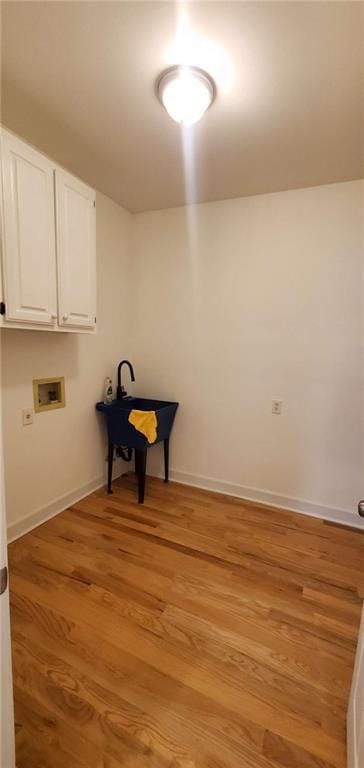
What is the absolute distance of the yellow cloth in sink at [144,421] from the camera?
2272mm

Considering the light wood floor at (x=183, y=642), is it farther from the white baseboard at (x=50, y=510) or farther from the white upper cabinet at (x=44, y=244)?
the white upper cabinet at (x=44, y=244)

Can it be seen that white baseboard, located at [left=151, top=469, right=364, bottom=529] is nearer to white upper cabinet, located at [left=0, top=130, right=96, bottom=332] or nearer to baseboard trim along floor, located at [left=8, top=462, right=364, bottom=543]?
baseboard trim along floor, located at [left=8, top=462, right=364, bottom=543]

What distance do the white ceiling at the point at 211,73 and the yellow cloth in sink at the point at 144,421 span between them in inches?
66.5

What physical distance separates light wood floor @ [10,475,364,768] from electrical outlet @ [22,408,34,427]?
0.76m

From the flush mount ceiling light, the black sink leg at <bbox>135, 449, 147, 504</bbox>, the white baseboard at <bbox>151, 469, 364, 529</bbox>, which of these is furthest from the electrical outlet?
the flush mount ceiling light

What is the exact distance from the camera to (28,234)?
5.14 ft

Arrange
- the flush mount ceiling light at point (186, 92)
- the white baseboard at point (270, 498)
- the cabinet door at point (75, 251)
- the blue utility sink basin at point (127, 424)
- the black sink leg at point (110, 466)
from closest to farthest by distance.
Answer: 1. the flush mount ceiling light at point (186, 92)
2. the cabinet door at point (75, 251)
3. the white baseboard at point (270, 498)
4. the blue utility sink basin at point (127, 424)
5. the black sink leg at point (110, 466)

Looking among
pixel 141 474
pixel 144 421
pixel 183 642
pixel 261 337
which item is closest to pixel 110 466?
pixel 141 474

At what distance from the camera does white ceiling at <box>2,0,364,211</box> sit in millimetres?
1069

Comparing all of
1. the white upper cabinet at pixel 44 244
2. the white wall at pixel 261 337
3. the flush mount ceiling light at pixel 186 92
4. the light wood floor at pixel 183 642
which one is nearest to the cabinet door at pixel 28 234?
the white upper cabinet at pixel 44 244

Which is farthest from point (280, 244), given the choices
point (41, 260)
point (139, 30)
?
point (41, 260)

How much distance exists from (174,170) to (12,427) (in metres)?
1.98

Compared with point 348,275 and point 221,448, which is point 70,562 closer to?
point 221,448

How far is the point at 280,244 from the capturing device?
2240 millimetres
